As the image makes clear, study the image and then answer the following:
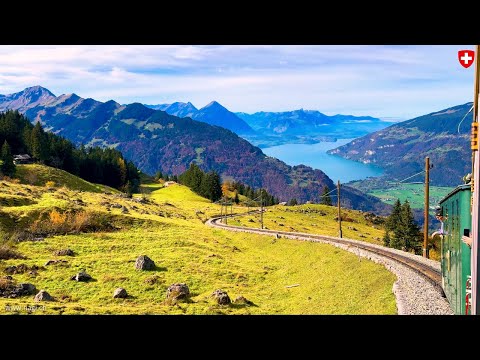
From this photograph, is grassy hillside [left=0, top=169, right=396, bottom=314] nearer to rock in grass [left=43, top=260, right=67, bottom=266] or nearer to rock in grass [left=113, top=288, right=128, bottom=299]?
rock in grass [left=43, top=260, right=67, bottom=266]

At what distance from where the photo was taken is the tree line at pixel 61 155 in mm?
104438

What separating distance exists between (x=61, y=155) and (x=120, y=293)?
311ft

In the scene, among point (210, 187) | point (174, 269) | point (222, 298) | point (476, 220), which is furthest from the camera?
point (210, 187)

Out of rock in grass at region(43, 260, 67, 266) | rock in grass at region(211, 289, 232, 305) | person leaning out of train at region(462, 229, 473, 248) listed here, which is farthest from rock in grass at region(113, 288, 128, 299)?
person leaning out of train at region(462, 229, 473, 248)

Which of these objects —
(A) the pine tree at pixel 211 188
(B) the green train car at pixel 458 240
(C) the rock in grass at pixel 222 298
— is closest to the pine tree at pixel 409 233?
Result: (C) the rock in grass at pixel 222 298

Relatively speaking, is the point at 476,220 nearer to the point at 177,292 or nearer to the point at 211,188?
the point at 177,292

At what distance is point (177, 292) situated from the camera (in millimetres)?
26141

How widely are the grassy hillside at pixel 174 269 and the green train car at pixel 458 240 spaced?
6.03 m

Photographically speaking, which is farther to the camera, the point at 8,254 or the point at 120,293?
the point at 8,254

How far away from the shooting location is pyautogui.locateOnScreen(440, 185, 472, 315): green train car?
1216cm

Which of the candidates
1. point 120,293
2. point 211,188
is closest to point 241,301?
point 120,293

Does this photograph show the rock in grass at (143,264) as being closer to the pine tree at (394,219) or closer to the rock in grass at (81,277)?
the rock in grass at (81,277)
